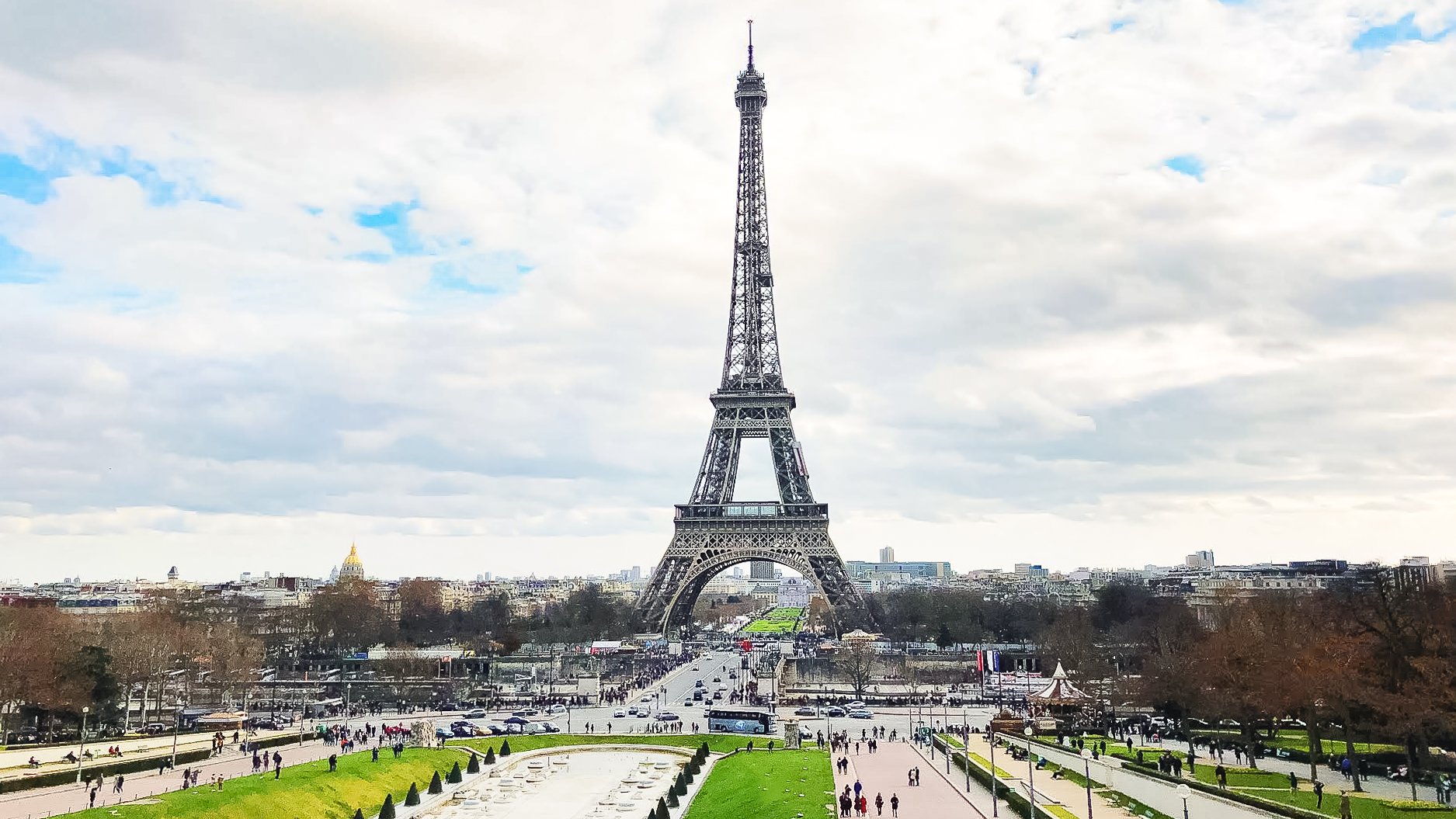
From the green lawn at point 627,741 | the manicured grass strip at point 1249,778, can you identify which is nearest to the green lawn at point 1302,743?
the manicured grass strip at point 1249,778

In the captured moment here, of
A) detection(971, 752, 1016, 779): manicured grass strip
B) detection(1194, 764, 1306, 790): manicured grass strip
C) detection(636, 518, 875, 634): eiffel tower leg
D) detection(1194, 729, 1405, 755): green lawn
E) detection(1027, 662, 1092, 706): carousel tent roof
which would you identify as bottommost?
detection(1194, 729, 1405, 755): green lawn

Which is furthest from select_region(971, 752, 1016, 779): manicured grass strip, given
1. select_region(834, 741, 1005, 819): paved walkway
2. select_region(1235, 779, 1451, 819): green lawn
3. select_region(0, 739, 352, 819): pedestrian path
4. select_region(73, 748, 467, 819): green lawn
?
select_region(0, 739, 352, 819): pedestrian path

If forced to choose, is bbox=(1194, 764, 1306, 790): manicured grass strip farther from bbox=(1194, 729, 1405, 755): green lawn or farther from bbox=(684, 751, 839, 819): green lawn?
bbox=(684, 751, 839, 819): green lawn

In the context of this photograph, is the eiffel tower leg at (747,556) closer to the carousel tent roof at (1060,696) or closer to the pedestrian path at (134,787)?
the carousel tent roof at (1060,696)

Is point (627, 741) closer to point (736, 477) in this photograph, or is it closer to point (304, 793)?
point (304, 793)

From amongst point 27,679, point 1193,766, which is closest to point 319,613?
point 27,679

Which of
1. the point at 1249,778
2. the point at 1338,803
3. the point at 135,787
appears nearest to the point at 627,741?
the point at 135,787
